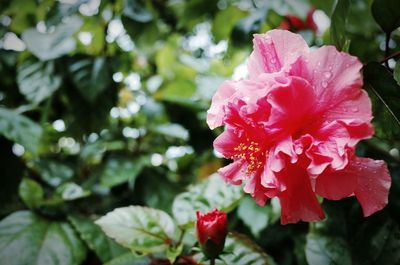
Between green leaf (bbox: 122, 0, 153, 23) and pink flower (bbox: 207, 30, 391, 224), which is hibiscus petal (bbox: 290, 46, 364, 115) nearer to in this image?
pink flower (bbox: 207, 30, 391, 224)

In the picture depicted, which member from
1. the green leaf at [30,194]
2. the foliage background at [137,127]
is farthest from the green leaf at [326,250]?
the green leaf at [30,194]

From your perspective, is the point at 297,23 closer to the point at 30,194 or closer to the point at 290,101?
the point at 290,101

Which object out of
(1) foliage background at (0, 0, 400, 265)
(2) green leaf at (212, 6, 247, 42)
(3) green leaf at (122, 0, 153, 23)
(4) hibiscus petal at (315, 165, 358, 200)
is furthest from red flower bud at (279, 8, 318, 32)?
(4) hibiscus petal at (315, 165, 358, 200)

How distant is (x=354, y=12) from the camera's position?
4.05 feet

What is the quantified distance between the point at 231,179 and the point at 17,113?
74 centimetres

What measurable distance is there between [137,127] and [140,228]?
54 cm

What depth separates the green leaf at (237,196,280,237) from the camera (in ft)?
2.74

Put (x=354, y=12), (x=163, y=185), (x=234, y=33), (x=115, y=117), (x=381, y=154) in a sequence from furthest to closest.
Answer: (x=115, y=117)
(x=354, y=12)
(x=163, y=185)
(x=234, y=33)
(x=381, y=154)

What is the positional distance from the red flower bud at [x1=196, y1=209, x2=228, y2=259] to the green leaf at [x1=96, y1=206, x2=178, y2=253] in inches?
5.3

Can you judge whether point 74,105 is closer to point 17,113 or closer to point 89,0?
point 17,113

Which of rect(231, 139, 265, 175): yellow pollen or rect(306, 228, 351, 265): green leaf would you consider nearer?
rect(231, 139, 265, 175): yellow pollen

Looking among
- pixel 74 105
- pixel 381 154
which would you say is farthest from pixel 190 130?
pixel 381 154

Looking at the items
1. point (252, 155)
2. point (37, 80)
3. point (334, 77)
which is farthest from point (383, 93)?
point (37, 80)

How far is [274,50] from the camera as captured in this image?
53 cm
